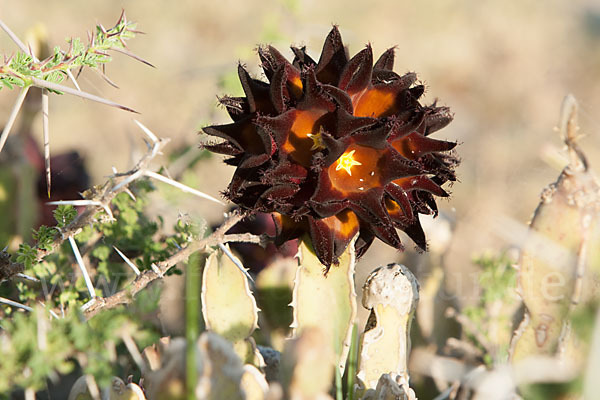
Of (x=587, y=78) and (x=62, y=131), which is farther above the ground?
(x=587, y=78)

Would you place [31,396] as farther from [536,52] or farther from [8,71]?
[536,52]

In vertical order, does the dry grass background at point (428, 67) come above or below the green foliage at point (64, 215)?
above

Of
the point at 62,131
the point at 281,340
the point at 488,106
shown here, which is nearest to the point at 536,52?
the point at 488,106

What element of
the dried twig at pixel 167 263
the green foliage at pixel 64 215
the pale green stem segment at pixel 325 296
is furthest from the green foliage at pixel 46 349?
the pale green stem segment at pixel 325 296

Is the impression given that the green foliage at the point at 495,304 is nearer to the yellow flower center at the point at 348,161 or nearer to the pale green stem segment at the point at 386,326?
the pale green stem segment at the point at 386,326

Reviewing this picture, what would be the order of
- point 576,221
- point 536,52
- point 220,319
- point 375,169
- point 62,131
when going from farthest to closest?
point 536,52
point 62,131
point 576,221
point 220,319
point 375,169

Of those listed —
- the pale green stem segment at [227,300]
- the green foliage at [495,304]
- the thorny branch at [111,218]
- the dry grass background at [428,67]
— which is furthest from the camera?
the dry grass background at [428,67]
